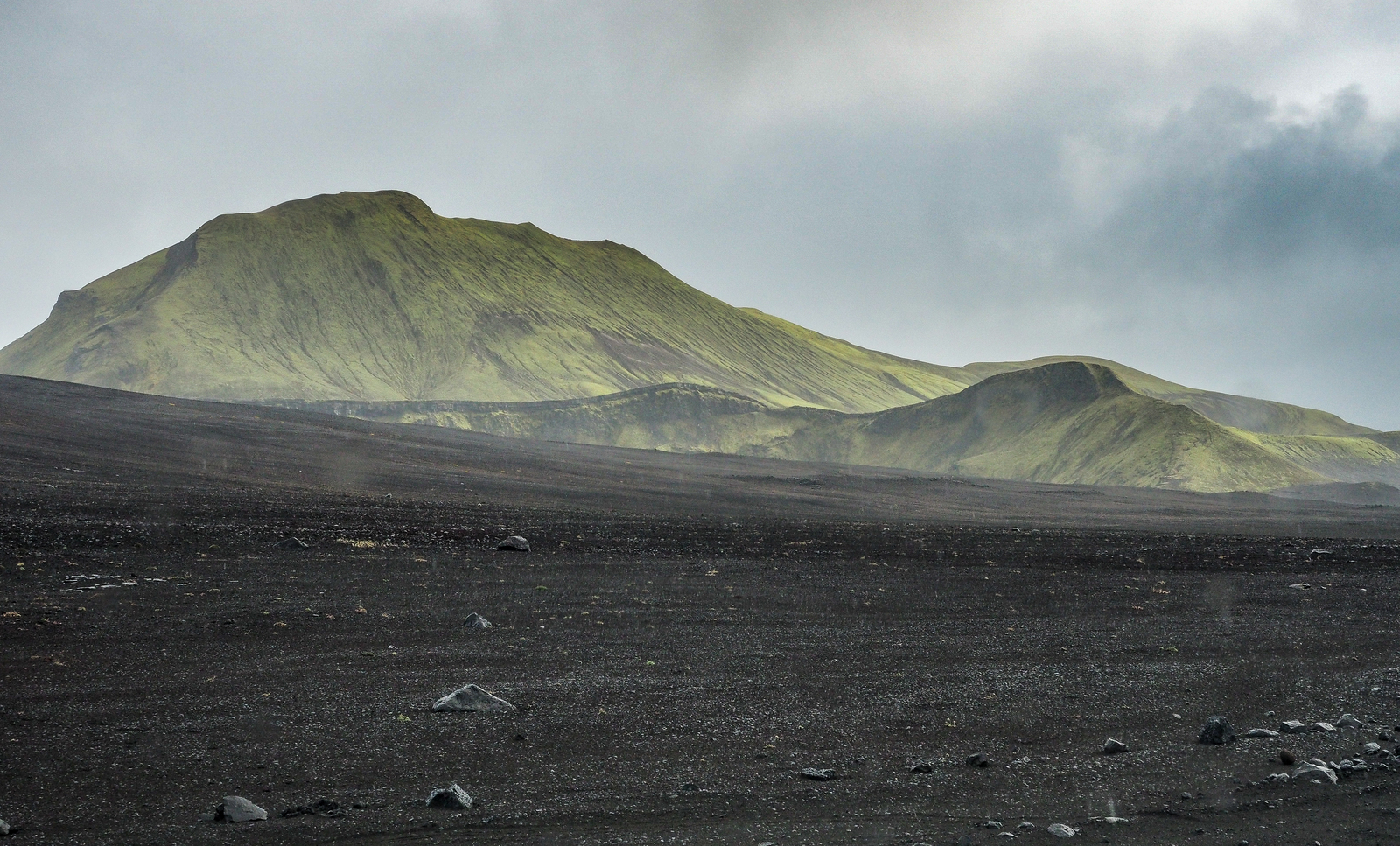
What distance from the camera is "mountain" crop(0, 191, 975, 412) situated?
139 metres

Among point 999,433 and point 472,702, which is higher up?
point 999,433

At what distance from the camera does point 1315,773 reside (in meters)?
7.89

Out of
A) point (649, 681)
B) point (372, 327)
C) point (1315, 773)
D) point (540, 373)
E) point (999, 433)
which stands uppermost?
point (372, 327)

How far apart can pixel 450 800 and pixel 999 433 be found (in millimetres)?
98730

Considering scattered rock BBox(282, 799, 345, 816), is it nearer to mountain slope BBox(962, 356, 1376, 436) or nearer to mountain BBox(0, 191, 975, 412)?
mountain BBox(0, 191, 975, 412)

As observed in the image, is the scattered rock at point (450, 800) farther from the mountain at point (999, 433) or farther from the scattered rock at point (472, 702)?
the mountain at point (999, 433)

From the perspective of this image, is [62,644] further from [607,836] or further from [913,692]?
[913,692]

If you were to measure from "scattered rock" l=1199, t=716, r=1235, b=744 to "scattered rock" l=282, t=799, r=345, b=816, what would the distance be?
7.21 metres

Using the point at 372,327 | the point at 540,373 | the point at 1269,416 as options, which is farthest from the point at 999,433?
the point at 372,327

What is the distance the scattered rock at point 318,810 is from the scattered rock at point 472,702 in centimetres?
253

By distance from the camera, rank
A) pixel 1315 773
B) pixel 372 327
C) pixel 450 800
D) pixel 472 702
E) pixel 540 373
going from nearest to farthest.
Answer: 1. pixel 450 800
2. pixel 1315 773
3. pixel 472 702
4. pixel 540 373
5. pixel 372 327

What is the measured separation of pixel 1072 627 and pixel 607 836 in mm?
10821

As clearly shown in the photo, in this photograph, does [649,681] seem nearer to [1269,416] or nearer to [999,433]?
[999,433]

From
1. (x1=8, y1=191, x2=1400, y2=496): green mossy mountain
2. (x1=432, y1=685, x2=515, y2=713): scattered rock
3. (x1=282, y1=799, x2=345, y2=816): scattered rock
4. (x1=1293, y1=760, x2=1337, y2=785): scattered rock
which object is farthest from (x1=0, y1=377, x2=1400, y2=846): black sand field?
(x1=8, y1=191, x2=1400, y2=496): green mossy mountain
